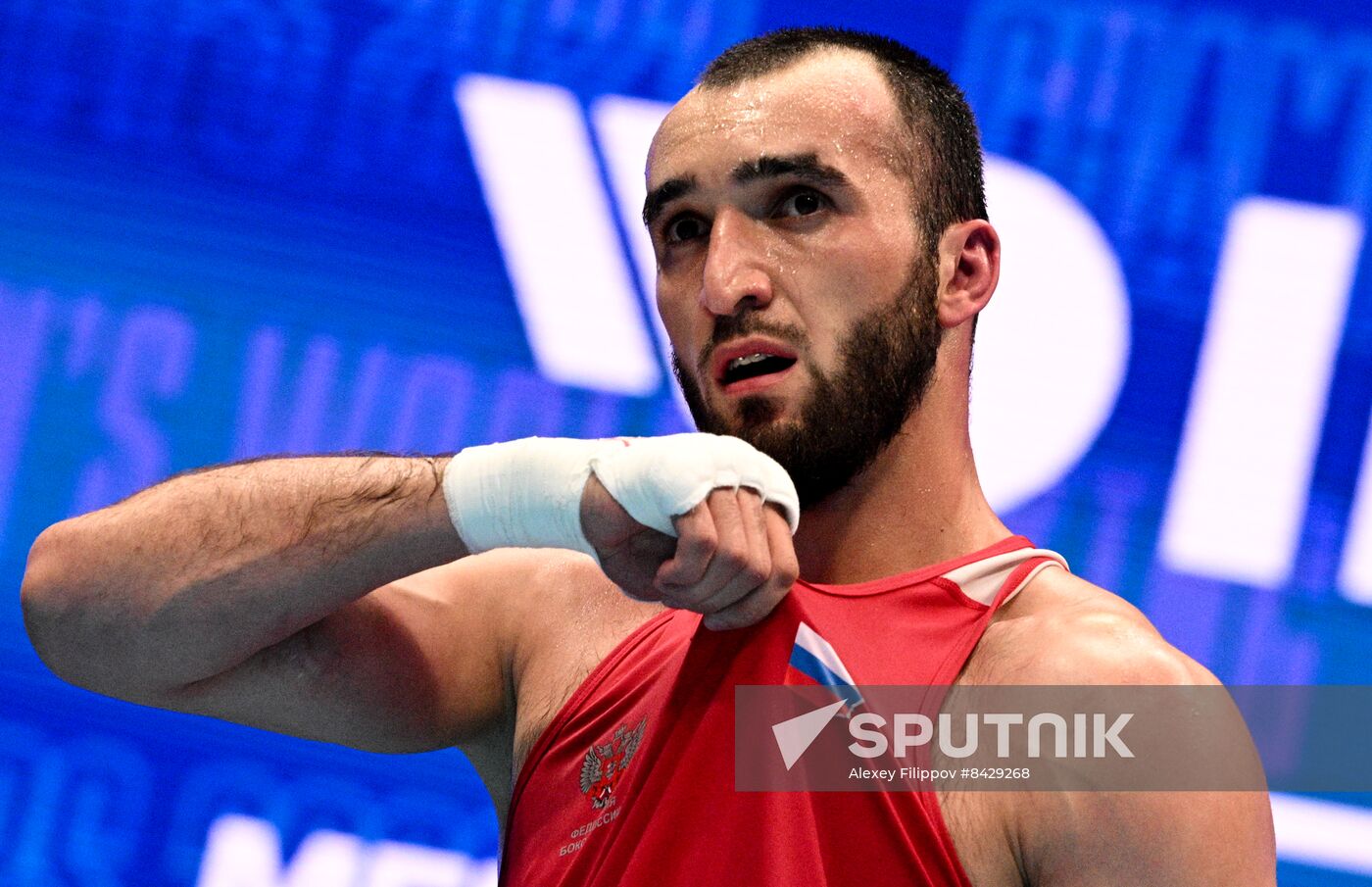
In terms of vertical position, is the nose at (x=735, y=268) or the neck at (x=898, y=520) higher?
the nose at (x=735, y=268)

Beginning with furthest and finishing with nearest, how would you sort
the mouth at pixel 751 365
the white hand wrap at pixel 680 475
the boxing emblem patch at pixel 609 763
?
the mouth at pixel 751 365
the boxing emblem patch at pixel 609 763
the white hand wrap at pixel 680 475

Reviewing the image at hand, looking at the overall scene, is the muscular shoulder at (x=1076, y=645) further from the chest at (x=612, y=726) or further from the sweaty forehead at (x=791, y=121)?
the sweaty forehead at (x=791, y=121)

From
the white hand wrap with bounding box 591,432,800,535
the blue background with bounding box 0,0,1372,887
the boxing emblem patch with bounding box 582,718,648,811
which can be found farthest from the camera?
the blue background with bounding box 0,0,1372,887

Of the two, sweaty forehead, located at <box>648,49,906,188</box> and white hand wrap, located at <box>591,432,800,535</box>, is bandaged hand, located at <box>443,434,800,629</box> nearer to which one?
white hand wrap, located at <box>591,432,800,535</box>

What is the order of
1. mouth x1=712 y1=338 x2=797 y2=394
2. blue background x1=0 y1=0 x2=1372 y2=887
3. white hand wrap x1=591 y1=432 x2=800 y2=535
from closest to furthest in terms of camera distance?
white hand wrap x1=591 y1=432 x2=800 y2=535 → mouth x1=712 y1=338 x2=797 y2=394 → blue background x1=0 y1=0 x2=1372 y2=887

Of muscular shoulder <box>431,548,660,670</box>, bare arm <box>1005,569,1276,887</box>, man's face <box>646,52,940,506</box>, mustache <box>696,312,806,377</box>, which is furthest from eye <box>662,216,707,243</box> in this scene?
bare arm <box>1005,569,1276,887</box>

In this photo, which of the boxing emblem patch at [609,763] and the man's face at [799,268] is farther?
the man's face at [799,268]

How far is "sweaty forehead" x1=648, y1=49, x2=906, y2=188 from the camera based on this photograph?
5.61ft

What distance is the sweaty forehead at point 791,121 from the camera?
1.71 metres

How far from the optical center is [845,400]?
1656 mm

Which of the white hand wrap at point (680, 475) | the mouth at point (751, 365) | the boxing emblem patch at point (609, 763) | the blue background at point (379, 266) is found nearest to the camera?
the white hand wrap at point (680, 475)

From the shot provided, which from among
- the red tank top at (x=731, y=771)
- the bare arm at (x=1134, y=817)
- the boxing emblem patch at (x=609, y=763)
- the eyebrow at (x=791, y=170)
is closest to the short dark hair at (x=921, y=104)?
the eyebrow at (x=791, y=170)

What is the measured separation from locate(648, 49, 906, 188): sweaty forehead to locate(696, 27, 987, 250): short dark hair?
0.07 feet

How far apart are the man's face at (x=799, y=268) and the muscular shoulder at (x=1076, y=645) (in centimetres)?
28
